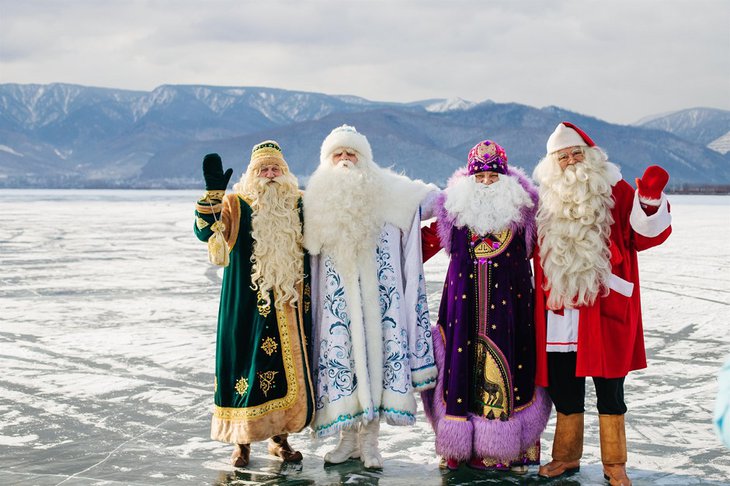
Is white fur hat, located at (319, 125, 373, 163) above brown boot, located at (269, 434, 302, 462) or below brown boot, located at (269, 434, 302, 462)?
above

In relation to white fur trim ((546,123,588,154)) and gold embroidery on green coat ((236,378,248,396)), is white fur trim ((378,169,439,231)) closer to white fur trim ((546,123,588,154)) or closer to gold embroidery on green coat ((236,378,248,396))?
white fur trim ((546,123,588,154))

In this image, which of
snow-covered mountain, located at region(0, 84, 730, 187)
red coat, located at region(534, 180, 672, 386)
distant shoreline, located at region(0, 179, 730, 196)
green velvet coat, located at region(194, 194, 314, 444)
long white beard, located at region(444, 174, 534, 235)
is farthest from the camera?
snow-covered mountain, located at region(0, 84, 730, 187)

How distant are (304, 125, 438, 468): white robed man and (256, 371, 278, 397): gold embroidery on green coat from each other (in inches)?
8.6

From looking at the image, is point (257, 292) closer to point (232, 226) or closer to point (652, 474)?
point (232, 226)

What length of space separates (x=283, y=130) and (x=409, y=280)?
455ft

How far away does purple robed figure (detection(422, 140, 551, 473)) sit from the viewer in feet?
11.9

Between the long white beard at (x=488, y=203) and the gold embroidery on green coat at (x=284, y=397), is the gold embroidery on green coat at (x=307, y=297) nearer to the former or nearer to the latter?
the gold embroidery on green coat at (x=284, y=397)

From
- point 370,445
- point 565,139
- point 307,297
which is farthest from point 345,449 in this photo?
point 565,139

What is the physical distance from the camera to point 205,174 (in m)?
3.68

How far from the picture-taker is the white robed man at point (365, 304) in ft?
12.3

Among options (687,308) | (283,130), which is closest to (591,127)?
(283,130)

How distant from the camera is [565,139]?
3.64 metres

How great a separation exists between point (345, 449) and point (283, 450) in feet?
0.99

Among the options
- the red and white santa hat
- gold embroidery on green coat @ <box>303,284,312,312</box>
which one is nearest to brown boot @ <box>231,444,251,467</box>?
gold embroidery on green coat @ <box>303,284,312,312</box>
